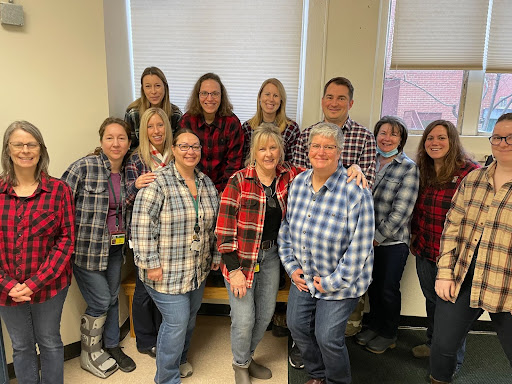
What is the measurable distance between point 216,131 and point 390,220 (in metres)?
1.28

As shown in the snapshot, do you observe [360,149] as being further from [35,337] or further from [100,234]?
[35,337]

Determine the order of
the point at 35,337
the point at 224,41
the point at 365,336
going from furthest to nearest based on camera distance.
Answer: the point at 224,41 < the point at 365,336 < the point at 35,337

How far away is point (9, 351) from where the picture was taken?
238cm

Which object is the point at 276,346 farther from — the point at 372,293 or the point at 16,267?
the point at 16,267

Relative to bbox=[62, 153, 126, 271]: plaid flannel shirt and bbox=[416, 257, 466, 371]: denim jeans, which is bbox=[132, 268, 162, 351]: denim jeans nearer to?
bbox=[62, 153, 126, 271]: plaid flannel shirt

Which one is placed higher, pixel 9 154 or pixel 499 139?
pixel 499 139

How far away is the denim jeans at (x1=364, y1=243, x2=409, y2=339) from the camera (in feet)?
8.32

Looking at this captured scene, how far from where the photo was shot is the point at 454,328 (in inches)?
75.6

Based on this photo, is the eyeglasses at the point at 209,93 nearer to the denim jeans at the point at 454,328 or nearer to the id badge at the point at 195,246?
the id badge at the point at 195,246

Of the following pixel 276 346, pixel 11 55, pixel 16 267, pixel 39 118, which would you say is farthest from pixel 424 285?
pixel 11 55

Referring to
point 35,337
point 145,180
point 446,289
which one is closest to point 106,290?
point 35,337

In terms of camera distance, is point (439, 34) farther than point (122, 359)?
Yes

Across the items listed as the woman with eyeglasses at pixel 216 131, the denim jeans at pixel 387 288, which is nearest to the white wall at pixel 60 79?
the woman with eyeglasses at pixel 216 131

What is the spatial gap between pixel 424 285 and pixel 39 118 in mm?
2628
